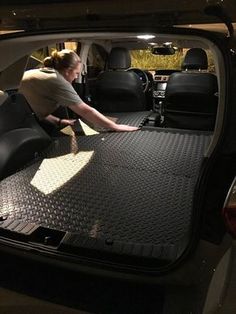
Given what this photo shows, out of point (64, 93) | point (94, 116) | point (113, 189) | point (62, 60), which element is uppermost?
point (62, 60)

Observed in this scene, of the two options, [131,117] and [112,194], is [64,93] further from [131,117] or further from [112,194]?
[112,194]

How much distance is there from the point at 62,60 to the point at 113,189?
1.71 meters

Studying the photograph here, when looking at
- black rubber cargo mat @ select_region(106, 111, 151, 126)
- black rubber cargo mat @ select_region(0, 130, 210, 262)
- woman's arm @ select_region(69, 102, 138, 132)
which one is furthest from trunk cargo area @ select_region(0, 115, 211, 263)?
black rubber cargo mat @ select_region(106, 111, 151, 126)

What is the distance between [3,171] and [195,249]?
1443 mm

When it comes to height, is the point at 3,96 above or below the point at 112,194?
above

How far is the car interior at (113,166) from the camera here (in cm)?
134

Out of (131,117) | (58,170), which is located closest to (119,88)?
(131,117)

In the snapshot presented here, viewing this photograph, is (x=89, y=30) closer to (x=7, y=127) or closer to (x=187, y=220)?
(x=187, y=220)

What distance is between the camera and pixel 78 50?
4.21 m

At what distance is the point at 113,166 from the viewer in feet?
7.61

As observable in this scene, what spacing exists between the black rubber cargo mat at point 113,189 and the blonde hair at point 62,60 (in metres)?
0.77

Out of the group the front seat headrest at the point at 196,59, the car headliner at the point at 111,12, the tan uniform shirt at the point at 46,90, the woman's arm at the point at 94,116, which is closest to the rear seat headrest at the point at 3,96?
the tan uniform shirt at the point at 46,90

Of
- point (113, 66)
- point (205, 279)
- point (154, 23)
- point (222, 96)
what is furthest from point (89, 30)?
point (113, 66)

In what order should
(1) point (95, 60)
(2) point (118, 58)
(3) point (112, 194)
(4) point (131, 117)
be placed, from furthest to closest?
(1) point (95, 60) < (2) point (118, 58) < (4) point (131, 117) < (3) point (112, 194)
